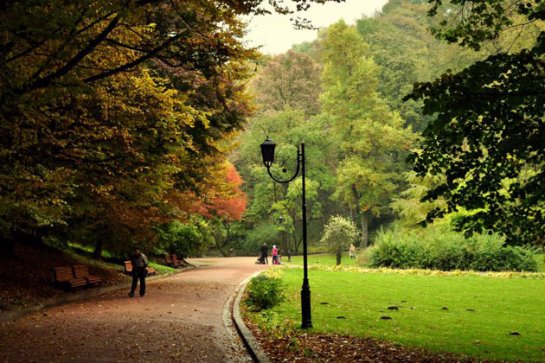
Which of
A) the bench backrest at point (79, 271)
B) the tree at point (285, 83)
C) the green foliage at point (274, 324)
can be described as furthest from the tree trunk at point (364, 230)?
the green foliage at point (274, 324)

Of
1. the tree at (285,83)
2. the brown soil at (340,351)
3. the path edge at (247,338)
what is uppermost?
the tree at (285,83)

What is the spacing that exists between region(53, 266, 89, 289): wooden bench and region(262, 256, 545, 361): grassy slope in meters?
6.43

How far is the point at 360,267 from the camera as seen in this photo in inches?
1126

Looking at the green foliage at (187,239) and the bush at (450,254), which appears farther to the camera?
the green foliage at (187,239)

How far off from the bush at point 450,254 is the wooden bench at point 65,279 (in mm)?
16038

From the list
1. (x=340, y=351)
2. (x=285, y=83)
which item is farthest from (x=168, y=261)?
(x=285, y=83)

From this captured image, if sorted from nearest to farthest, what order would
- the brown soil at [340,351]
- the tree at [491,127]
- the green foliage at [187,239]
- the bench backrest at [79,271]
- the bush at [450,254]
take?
the tree at [491,127] → the brown soil at [340,351] → the bench backrest at [79,271] → the bush at [450,254] → the green foliage at [187,239]

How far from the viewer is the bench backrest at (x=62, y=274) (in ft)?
48.8

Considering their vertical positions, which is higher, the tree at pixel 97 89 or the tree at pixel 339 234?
the tree at pixel 97 89

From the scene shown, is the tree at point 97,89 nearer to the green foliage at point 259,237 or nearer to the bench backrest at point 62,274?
the bench backrest at point 62,274

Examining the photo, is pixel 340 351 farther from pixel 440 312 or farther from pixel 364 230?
pixel 364 230

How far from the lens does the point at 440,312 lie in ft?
42.2

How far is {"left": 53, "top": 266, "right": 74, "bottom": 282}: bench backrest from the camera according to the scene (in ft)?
48.8

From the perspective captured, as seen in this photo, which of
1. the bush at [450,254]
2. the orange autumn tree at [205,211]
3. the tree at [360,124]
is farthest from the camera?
the tree at [360,124]
